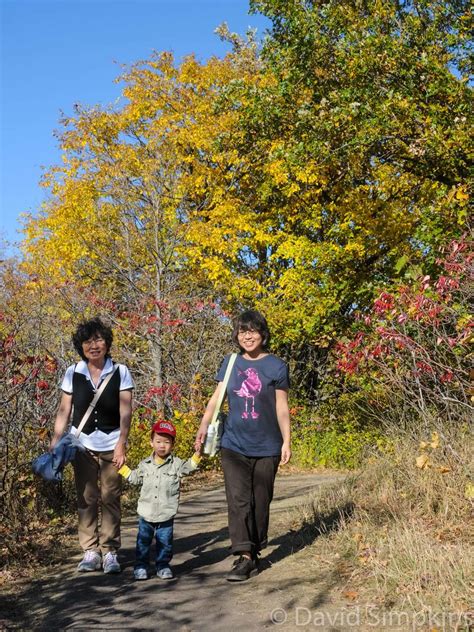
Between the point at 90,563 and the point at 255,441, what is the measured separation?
155cm

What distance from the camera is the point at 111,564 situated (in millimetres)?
5266

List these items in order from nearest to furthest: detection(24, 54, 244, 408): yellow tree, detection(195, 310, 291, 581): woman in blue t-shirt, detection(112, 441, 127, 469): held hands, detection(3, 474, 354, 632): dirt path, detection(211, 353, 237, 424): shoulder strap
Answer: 1. detection(3, 474, 354, 632): dirt path
2. detection(195, 310, 291, 581): woman in blue t-shirt
3. detection(112, 441, 127, 469): held hands
4. detection(211, 353, 237, 424): shoulder strap
5. detection(24, 54, 244, 408): yellow tree

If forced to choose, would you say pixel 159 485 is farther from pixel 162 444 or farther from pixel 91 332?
pixel 91 332

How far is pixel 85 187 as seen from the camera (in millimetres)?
16500

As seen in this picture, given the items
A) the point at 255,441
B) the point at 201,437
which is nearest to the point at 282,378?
the point at 255,441

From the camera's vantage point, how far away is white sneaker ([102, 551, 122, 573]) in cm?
526

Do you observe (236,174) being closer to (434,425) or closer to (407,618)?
(434,425)

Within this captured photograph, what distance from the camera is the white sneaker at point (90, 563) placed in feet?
17.6

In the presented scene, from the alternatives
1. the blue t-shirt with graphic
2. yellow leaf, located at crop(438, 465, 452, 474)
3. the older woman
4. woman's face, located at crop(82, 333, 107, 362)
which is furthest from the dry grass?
woman's face, located at crop(82, 333, 107, 362)

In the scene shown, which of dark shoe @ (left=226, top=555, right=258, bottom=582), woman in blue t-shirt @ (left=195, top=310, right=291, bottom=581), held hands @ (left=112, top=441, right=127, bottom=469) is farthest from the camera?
held hands @ (left=112, top=441, right=127, bottom=469)

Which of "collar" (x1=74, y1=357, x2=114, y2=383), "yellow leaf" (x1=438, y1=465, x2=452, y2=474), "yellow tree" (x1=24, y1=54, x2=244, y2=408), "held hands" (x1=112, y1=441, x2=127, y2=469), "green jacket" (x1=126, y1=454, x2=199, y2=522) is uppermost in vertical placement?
"yellow tree" (x1=24, y1=54, x2=244, y2=408)

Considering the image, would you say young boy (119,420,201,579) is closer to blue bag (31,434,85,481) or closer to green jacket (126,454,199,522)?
green jacket (126,454,199,522)

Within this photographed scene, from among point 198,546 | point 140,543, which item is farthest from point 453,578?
point 198,546

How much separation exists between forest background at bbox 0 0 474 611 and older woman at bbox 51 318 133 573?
0.79 metres
